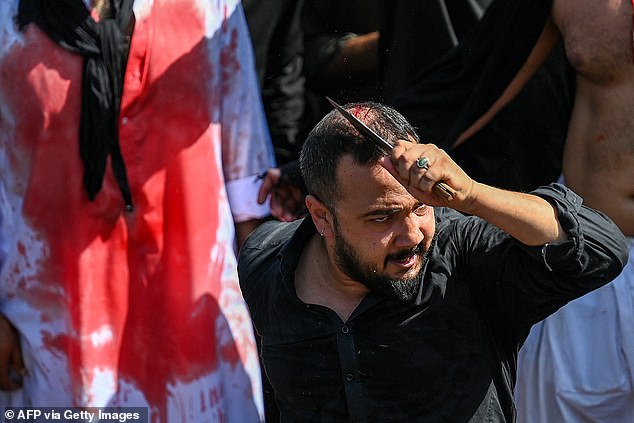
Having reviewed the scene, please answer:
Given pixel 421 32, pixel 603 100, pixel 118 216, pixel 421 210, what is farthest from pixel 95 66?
pixel 603 100

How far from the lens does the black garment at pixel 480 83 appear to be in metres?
3.52

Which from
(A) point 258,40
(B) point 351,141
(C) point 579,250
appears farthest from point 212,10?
(C) point 579,250

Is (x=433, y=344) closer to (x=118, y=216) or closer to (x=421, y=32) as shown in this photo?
(x=118, y=216)

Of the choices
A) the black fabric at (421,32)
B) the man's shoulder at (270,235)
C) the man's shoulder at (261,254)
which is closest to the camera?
the man's shoulder at (261,254)

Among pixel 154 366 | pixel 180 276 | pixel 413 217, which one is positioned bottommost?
pixel 154 366

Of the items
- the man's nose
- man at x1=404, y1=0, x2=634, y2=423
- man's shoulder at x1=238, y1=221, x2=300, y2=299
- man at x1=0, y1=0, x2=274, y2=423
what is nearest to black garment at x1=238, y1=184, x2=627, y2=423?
the man's nose

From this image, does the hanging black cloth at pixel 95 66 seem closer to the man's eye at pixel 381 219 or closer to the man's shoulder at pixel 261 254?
the man's shoulder at pixel 261 254

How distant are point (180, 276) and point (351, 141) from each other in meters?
1.05

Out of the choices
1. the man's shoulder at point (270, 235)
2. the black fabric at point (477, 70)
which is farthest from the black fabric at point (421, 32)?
the man's shoulder at point (270, 235)

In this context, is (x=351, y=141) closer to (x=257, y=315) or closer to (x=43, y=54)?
(x=257, y=315)

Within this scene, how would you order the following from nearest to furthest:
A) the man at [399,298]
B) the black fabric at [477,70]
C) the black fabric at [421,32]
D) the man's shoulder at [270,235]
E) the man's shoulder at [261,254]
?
1. the man at [399,298]
2. the man's shoulder at [261,254]
3. the man's shoulder at [270,235]
4. the black fabric at [477,70]
5. the black fabric at [421,32]

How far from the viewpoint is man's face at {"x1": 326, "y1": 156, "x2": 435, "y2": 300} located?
2.59 meters

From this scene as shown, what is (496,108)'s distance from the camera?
3.57m

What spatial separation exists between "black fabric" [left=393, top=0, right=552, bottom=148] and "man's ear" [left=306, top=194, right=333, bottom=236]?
83 cm
